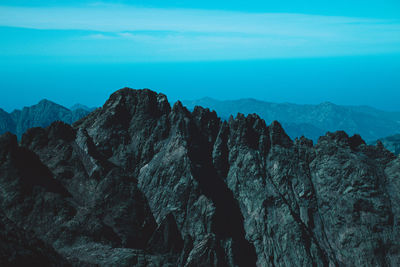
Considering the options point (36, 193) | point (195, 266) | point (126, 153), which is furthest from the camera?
point (126, 153)

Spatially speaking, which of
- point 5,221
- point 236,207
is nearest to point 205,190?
point 236,207

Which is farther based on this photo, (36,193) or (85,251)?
(36,193)

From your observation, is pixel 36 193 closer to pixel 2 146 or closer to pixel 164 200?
pixel 2 146

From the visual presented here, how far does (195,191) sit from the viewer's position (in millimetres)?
68500

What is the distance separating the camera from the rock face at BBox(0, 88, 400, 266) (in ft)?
178

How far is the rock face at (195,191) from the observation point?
54188 millimetres

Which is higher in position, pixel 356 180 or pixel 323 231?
pixel 356 180

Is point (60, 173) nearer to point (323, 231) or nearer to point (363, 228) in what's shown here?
point (323, 231)

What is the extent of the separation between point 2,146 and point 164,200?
1252 inches

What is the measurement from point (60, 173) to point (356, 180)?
58485 millimetres

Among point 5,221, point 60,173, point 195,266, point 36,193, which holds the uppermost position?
point 60,173

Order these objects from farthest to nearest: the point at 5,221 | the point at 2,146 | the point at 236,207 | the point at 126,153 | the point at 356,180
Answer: the point at 126,153 → the point at 236,207 → the point at 356,180 → the point at 2,146 → the point at 5,221

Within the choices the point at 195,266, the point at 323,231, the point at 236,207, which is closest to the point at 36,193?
the point at 195,266

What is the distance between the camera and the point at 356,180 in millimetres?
68188
